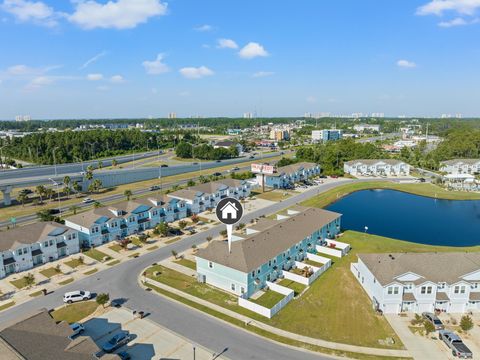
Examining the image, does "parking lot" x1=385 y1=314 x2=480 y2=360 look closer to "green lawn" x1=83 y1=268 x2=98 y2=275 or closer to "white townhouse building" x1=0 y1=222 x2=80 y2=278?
"green lawn" x1=83 y1=268 x2=98 y2=275

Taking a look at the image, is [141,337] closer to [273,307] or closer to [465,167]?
[273,307]

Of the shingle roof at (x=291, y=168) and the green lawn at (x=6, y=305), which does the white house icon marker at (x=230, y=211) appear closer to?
the green lawn at (x=6, y=305)

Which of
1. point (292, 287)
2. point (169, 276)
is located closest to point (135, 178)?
point (169, 276)

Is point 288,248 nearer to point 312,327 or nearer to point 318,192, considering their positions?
point 312,327

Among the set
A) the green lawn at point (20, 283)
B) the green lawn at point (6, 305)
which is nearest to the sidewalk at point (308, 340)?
the green lawn at point (6, 305)

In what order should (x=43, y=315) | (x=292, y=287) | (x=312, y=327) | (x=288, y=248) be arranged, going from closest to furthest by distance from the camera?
(x=43, y=315), (x=312, y=327), (x=292, y=287), (x=288, y=248)

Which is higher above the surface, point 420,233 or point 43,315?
point 43,315

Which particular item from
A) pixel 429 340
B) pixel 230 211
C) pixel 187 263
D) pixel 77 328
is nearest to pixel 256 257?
pixel 230 211
